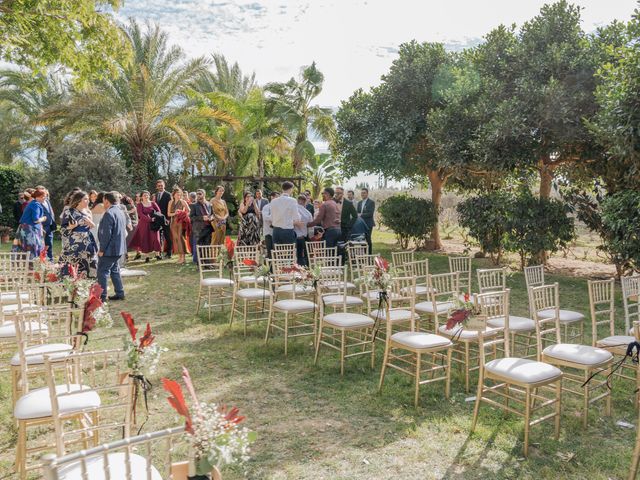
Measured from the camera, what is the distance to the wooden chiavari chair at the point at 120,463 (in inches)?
66.8

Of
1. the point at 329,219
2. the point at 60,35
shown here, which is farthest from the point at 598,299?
the point at 60,35

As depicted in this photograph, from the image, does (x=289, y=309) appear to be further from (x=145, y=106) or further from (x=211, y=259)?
(x=145, y=106)

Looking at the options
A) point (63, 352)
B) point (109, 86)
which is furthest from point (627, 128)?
point (109, 86)

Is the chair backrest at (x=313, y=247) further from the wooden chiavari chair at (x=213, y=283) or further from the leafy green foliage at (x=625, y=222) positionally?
the leafy green foliage at (x=625, y=222)

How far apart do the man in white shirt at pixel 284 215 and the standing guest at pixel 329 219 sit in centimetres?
118

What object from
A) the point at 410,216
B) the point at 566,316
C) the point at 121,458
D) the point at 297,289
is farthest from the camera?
the point at 410,216

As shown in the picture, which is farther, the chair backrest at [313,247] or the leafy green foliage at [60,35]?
the leafy green foliage at [60,35]

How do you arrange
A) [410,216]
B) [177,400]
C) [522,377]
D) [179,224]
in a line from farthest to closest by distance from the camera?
[410,216]
[179,224]
[522,377]
[177,400]

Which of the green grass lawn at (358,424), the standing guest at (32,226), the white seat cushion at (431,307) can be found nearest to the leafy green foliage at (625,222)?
the green grass lawn at (358,424)

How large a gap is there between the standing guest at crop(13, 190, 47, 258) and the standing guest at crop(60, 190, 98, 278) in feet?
5.41

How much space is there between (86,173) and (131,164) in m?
2.17

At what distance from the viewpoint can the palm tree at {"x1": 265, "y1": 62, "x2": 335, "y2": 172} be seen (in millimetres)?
21375

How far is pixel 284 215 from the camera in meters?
9.77

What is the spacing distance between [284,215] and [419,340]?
5451 mm
